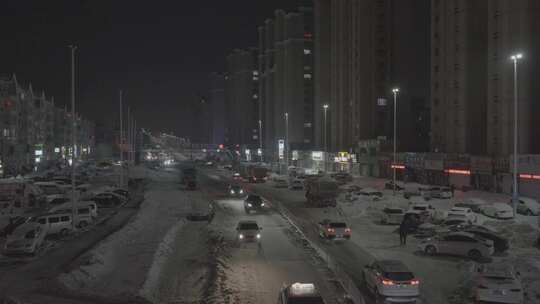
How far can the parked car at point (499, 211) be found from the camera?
118 feet

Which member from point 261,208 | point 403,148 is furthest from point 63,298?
point 403,148

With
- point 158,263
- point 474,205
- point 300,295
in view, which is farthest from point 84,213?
point 474,205

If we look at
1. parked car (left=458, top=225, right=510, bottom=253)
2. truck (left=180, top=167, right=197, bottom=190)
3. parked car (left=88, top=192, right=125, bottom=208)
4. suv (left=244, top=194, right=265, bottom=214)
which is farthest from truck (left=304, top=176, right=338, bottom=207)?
truck (left=180, top=167, right=197, bottom=190)

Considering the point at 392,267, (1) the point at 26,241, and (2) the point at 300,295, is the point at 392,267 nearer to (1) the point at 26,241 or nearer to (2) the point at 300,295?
(2) the point at 300,295

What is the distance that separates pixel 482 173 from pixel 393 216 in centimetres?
2324

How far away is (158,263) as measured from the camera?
Result: 2370 centimetres

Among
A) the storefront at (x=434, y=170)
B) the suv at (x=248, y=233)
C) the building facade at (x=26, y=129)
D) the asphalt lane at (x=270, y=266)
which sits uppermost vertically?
the building facade at (x=26, y=129)

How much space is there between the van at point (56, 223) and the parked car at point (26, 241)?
3481 mm

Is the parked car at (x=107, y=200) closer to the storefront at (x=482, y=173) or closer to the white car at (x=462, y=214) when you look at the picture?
the white car at (x=462, y=214)

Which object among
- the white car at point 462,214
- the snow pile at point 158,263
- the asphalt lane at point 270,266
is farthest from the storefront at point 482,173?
the snow pile at point 158,263

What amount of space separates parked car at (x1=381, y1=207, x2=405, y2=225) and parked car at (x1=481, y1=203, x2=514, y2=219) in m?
6.23

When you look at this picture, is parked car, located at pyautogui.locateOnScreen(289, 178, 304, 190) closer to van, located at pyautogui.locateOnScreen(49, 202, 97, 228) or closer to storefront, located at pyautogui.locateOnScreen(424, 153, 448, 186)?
storefront, located at pyautogui.locateOnScreen(424, 153, 448, 186)

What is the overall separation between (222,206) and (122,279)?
88.2 feet

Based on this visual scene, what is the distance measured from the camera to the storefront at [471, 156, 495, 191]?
53.5 meters
